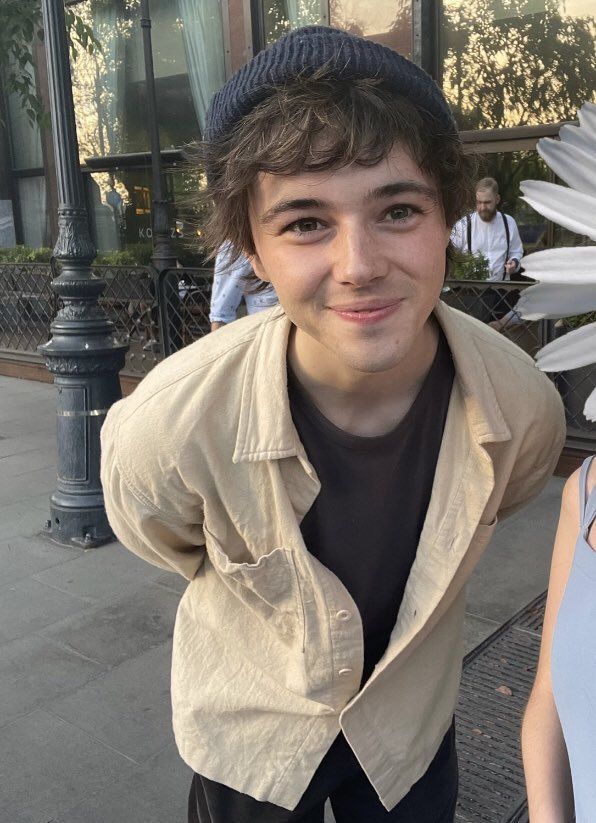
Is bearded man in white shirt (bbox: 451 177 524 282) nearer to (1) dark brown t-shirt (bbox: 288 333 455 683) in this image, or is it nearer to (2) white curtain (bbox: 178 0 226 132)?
(2) white curtain (bbox: 178 0 226 132)

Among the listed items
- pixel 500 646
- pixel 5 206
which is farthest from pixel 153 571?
pixel 5 206

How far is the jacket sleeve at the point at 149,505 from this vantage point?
1509mm

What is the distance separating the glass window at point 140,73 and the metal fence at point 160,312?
2.45 metres

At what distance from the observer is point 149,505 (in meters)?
1.57

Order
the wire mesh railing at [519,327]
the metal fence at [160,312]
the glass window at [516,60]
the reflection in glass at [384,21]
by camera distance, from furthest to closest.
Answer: the reflection in glass at [384,21] → the glass window at [516,60] → the metal fence at [160,312] → the wire mesh railing at [519,327]

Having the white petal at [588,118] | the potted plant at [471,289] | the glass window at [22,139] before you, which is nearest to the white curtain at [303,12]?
the potted plant at [471,289]

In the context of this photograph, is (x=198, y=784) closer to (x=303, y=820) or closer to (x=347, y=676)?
(x=303, y=820)

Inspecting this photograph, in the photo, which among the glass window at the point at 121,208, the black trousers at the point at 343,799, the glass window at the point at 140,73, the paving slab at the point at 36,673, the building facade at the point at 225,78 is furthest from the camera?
the glass window at the point at 121,208

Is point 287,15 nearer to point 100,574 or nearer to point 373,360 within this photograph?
point 100,574

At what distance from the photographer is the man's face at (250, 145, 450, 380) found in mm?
1337

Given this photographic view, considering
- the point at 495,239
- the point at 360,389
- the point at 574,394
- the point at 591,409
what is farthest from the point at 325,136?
the point at 495,239

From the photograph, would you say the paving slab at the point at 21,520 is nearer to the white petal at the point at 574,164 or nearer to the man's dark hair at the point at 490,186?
the man's dark hair at the point at 490,186

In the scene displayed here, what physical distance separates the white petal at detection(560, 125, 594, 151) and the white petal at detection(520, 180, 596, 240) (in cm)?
5

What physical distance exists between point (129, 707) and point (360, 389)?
2.26 meters
